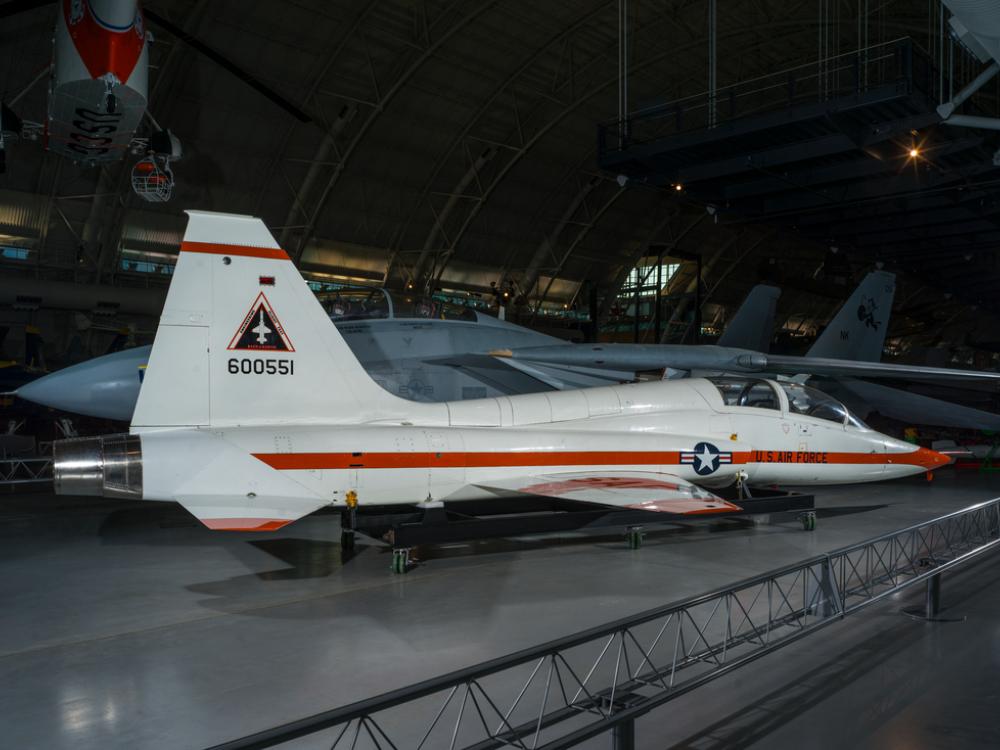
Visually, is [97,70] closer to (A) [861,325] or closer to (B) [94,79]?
(B) [94,79]

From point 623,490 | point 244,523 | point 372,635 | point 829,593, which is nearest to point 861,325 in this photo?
point 623,490

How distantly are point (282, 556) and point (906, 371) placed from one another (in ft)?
34.8

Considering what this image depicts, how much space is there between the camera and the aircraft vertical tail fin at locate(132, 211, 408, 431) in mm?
6094

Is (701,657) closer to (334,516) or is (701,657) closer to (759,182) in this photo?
(334,516)

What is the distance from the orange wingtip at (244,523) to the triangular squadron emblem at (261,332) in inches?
57.5

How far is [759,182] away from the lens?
653 inches

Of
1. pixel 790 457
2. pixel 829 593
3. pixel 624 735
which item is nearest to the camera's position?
pixel 624 735

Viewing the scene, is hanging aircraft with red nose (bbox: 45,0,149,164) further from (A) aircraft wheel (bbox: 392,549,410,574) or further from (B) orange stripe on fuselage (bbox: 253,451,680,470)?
(A) aircraft wheel (bbox: 392,549,410,574)

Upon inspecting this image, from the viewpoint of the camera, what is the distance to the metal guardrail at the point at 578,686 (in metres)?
2.62

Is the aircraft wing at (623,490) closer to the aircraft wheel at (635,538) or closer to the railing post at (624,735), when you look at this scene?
the aircraft wheel at (635,538)

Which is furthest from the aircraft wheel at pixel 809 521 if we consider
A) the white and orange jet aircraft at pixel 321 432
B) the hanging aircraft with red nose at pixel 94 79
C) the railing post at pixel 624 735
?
the hanging aircraft with red nose at pixel 94 79

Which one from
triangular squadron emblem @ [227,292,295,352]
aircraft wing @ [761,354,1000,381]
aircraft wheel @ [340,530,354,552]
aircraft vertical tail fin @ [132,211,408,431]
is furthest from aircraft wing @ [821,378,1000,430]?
triangular squadron emblem @ [227,292,295,352]

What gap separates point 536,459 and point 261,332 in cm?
301

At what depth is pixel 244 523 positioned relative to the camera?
19.1ft
